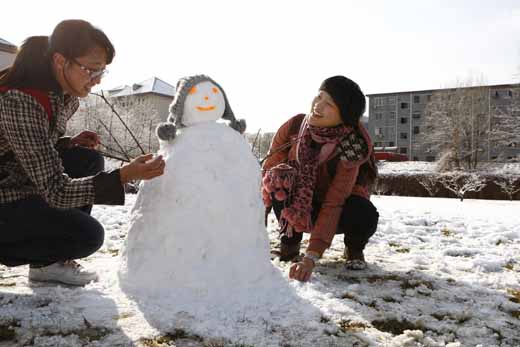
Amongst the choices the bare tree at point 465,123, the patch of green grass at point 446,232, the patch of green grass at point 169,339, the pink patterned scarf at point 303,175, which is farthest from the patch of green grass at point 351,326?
the bare tree at point 465,123

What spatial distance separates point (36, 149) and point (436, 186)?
58.0 feet

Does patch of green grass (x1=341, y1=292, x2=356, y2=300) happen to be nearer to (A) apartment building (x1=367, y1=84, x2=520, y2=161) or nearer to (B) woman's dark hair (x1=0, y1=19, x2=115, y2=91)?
(B) woman's dark hair (x1=0, y1=19, x2=115, y2=91)

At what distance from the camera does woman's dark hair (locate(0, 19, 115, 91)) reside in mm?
1720

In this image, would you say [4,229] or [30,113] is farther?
[4,229]

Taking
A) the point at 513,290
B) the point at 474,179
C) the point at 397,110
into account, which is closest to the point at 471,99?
the point at 397,110

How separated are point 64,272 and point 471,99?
111 ft

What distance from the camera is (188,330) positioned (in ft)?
5.40

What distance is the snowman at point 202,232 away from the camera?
1953 millimetres

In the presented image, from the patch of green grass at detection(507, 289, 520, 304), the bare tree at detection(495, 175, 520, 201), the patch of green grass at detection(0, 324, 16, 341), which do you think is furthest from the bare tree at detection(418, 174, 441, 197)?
the patch of green grass at detection(0, 324, 16, 341)

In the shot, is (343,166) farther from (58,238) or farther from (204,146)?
(58,238)

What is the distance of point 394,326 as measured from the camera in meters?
1.82

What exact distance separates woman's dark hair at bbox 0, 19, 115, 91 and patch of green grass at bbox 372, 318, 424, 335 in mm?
1727

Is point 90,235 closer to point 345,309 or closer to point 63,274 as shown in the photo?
point 63,274

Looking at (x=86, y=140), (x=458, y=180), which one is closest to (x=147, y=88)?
(x=458, y=180)
